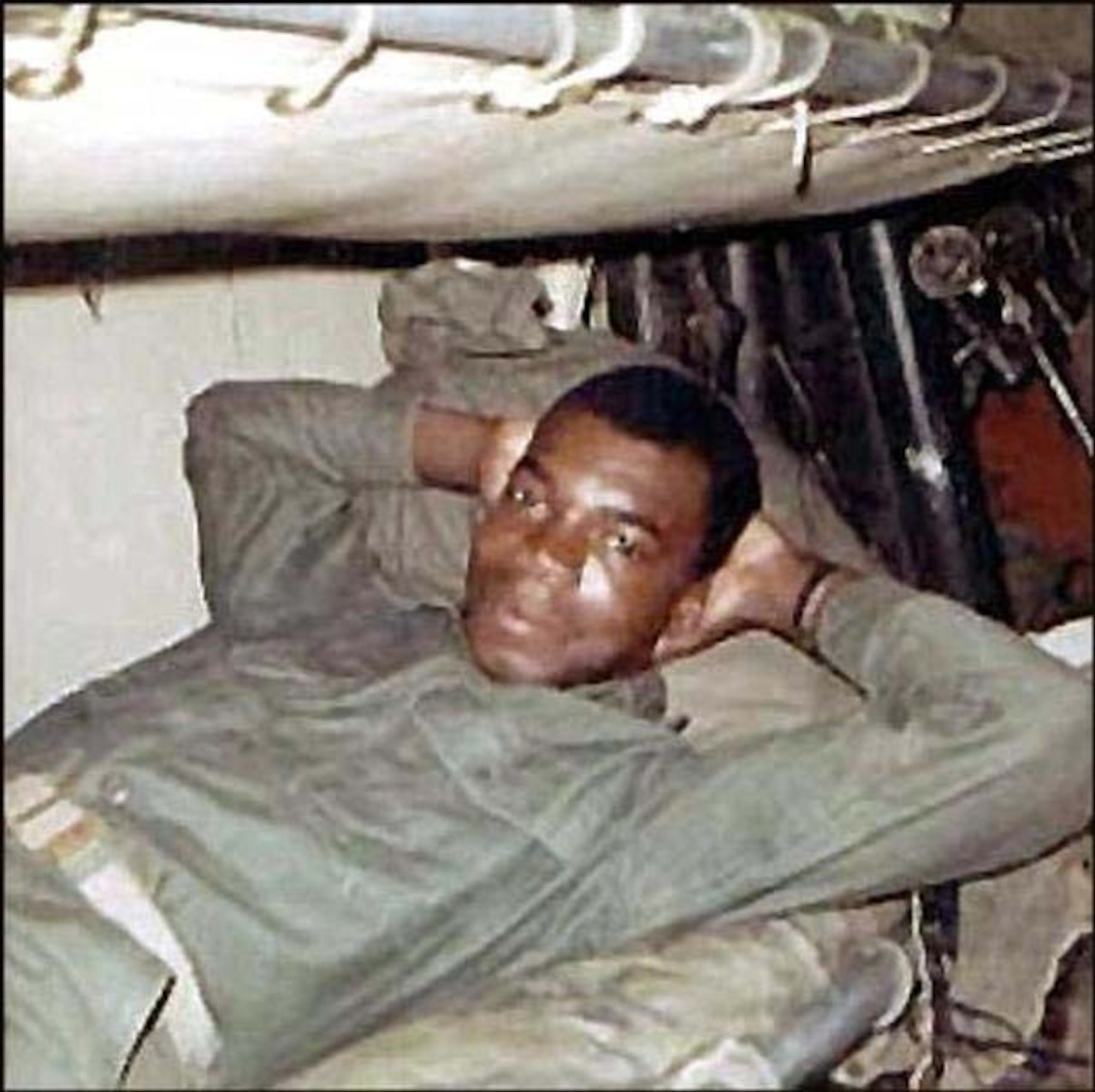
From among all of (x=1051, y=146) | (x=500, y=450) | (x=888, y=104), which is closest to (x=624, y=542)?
(x=500, y=450)

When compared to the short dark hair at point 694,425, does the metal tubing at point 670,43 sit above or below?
above

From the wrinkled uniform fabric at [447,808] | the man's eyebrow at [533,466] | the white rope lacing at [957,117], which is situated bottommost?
the wrinkled uniform fabric at [447,808]

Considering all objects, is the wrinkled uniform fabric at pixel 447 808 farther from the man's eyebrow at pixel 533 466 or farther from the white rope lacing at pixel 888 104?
the white rope lacing at pixel 888 104

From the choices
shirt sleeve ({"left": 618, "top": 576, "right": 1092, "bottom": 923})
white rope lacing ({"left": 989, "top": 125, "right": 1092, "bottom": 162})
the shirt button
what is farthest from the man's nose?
white rope lacing ({"left": 989, "top": 125, "right": 1092, "bottom": 162})

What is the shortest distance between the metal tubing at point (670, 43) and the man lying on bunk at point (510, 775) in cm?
19

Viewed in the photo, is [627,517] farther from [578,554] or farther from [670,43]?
[670,43]

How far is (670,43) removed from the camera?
0.92m

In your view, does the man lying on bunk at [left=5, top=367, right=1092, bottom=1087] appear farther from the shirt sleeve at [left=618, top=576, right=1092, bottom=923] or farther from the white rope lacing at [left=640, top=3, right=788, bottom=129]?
the white rope lacing at [left=640, top=3, right=788, bottom=129]

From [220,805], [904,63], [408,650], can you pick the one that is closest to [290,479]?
[408,650]

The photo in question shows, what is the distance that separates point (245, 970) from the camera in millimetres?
1026

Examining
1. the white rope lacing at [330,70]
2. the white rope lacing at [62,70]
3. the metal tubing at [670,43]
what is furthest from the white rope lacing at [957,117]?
the white rope lacing at [62,70]

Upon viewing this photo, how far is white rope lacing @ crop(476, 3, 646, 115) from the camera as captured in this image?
35.4 inches

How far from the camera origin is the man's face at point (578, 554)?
1.14 m

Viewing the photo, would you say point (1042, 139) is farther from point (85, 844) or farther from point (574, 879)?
point (85, 844)
